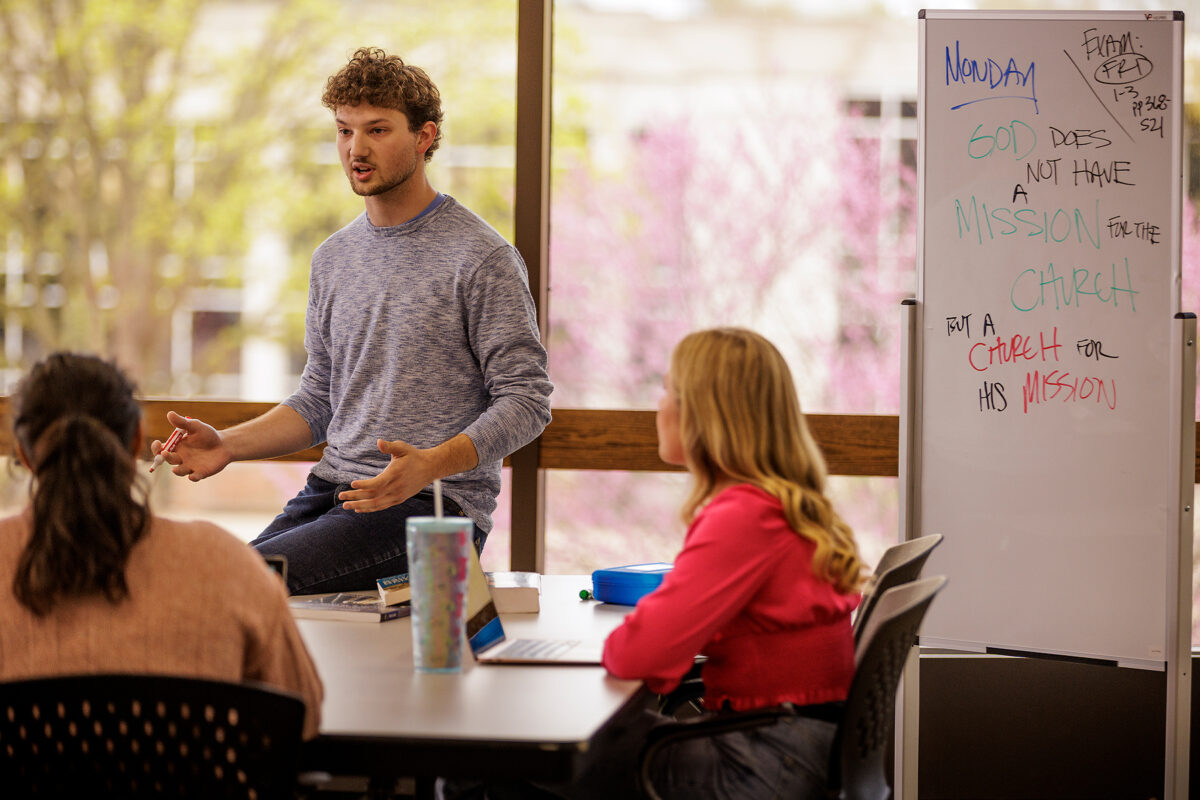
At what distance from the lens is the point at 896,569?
1849 mm

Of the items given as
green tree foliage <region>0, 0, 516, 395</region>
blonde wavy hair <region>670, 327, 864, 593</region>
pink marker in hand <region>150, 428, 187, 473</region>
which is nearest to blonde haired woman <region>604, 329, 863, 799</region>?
blonde wavy hair <region>670, 327, 864, 593</region>

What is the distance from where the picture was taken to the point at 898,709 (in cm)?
276

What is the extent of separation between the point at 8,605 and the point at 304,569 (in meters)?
0.85

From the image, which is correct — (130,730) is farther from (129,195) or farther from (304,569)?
(129,195)

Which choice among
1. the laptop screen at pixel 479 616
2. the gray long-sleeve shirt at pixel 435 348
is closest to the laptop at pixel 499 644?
the laptop screen at pixel 479 616

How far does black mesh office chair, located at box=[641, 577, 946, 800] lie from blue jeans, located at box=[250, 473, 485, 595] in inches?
30.2

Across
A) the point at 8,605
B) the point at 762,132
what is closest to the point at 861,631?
the point at 8,605

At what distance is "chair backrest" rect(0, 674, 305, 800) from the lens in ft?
3.67

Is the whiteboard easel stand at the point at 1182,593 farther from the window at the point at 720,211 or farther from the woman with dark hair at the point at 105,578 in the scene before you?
the woman with dark hair at the point at 105,578

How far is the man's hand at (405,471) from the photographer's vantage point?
189cm

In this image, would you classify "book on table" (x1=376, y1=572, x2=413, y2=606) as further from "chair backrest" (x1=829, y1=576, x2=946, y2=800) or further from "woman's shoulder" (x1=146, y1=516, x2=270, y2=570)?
"chair backrest" (x1=829, y1=576, x2=946, y2=800)

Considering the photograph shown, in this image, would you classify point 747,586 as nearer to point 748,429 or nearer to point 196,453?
point 748,429

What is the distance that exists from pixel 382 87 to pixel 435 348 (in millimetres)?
549

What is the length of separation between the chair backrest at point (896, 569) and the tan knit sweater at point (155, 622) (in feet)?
3.31
